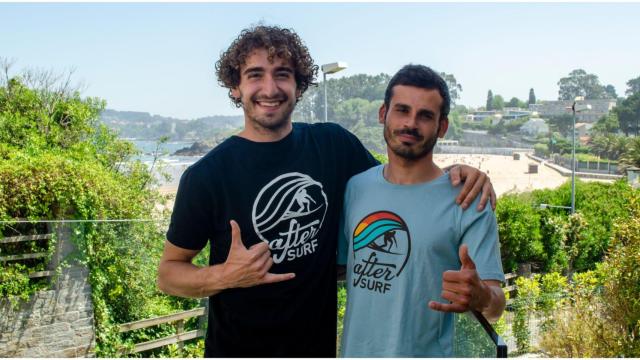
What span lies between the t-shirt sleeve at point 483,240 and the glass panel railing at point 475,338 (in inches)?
4.1

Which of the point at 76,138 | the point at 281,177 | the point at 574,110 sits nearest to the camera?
the point at 281,177

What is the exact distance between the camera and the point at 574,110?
14.8 m

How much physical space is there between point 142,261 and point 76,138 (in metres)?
3.30

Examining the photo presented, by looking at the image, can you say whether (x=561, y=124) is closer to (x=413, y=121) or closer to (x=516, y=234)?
(x=516, y=234)

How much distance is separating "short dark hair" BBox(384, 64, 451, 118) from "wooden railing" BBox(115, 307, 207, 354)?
5.64 metres

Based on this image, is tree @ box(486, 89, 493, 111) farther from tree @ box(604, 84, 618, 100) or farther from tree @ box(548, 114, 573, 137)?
tree @ box(548, 114, 573, 137)

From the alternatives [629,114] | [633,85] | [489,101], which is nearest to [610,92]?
[633,85]

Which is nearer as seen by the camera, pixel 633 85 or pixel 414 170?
pixel 414 170

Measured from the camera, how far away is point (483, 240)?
1358 mm

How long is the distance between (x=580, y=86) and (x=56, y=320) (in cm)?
10333

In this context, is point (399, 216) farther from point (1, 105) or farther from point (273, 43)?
point (1, 105)

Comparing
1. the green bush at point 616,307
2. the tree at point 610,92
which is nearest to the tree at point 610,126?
the tree at point 610,92

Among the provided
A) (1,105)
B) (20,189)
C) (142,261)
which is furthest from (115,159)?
(20,189)

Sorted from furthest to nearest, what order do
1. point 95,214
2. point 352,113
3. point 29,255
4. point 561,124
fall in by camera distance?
point 561,124, point 352,113, point 95,214, point 29,255
